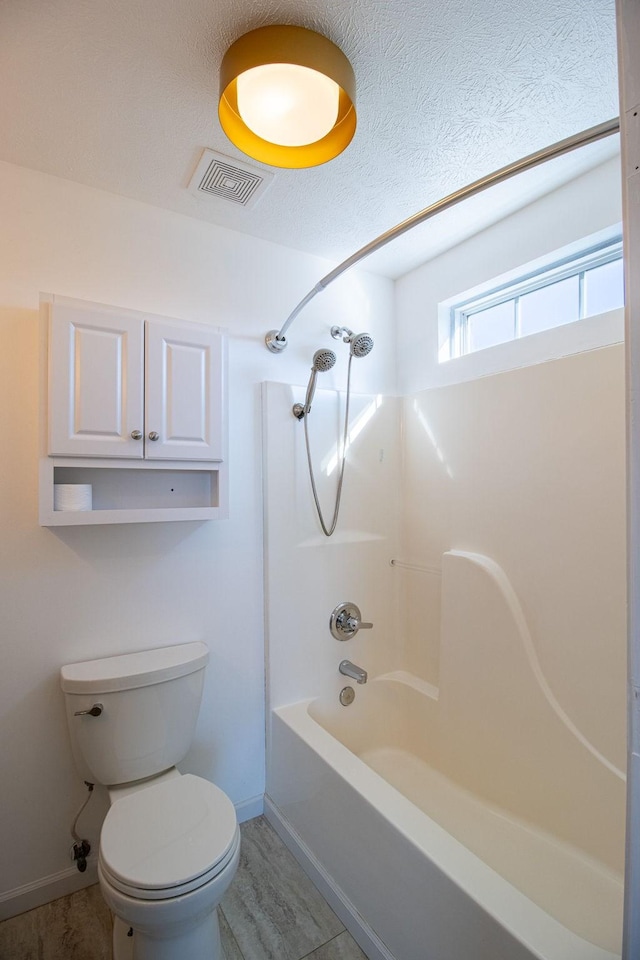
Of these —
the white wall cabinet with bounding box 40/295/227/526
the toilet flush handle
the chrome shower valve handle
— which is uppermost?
the white wall cabinet with bounding box 40/295/227/526

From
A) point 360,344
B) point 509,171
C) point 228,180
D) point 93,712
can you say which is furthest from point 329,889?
point 228,180

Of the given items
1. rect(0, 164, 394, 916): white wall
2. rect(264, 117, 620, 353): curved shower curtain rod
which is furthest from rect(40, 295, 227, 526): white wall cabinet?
rect(264, 117, 620, 353): curved shower curtain rod

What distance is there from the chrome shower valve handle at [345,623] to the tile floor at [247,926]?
0.86 m

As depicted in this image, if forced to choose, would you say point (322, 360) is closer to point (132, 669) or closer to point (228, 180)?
point (228, 180)

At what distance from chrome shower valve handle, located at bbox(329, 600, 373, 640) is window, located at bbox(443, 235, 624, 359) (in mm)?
1339

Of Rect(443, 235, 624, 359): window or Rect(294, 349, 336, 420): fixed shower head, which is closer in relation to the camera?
Rect(443, 235, 624, 359): window

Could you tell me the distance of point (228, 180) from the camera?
5.40ft

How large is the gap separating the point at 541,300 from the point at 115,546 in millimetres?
1943

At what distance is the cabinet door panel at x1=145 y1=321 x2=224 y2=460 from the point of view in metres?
1.59

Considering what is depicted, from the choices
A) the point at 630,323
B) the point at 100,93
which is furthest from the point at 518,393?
the point at 100,93

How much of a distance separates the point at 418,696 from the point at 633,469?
1812 millimetres

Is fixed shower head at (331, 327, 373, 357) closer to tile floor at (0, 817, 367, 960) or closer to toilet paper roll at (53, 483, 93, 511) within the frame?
toilet paper roll at (53, 483, 93, 511)

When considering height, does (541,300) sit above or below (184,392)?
above

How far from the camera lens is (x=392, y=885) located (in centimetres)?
131
